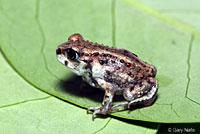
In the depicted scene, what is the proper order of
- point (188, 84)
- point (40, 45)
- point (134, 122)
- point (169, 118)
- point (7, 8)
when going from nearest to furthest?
point (169, 118)
point (134, 122)
point (188, 84)
point (40, 45)
point (7, 8)

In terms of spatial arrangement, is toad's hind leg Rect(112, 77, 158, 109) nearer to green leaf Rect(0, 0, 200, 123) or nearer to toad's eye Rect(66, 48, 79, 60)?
green leaf Rect(0, 0, 200, 123)

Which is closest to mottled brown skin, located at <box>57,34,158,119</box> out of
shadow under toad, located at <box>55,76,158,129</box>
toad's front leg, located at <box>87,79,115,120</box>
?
toad's front leg, located at <box>87,79,115,120</box>

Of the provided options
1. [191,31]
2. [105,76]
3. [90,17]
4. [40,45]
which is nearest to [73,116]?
[105,76]

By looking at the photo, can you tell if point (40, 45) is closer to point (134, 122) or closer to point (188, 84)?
point (134, 122)

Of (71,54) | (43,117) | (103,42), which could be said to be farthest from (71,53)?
(103,42)

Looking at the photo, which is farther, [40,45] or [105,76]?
[40,45]

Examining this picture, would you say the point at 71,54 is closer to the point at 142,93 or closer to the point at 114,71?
the point at 114,71

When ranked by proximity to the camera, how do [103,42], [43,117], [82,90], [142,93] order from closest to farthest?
[142,93] < [43,117] < [82,90] < [103,42]
